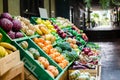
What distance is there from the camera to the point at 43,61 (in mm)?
3840

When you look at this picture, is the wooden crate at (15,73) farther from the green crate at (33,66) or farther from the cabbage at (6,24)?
the cabbage at (6,24)

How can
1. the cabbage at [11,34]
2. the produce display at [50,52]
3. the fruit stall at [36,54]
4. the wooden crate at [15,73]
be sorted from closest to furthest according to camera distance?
the wooden crate at [15,73] → the fruit stall at [36,54] → the cabbage at [11,34] → the produce display at [50,52]

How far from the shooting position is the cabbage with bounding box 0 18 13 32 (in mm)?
3574

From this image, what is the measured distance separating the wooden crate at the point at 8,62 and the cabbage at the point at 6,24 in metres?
0.84

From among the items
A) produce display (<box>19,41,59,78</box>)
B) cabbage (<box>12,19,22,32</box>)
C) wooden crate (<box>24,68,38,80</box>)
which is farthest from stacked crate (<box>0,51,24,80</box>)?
cabbage (<box>12,19,22,32</box>)

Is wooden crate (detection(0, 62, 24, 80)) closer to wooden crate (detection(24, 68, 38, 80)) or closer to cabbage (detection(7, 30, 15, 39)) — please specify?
wooden crate (detection(24, 68, 38, 80))

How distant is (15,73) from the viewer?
2705 mm

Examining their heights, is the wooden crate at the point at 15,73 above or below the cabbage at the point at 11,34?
below

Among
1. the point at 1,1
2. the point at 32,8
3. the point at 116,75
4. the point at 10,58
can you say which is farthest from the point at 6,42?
A: the point at 32,8

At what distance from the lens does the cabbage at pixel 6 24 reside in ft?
11.7

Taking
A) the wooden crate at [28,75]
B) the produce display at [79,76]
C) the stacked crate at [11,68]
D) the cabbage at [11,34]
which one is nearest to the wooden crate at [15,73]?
the stacked crate at [11,68]

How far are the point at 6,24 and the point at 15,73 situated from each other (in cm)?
103

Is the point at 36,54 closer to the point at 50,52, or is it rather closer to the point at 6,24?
the point at 6,24

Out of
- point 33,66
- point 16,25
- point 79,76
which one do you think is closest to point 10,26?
point 16,25
